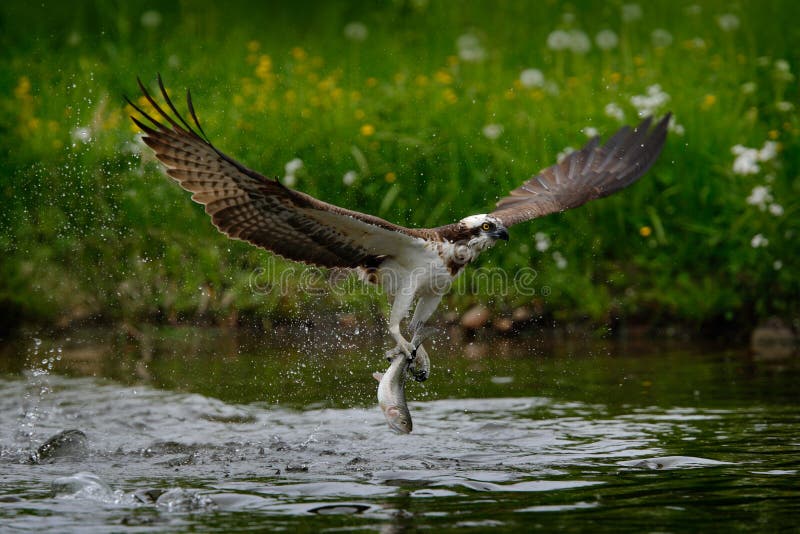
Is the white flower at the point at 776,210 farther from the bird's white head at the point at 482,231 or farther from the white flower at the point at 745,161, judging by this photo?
the bird's white head at the point at 482,231

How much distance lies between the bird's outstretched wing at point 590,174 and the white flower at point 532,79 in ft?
10.5

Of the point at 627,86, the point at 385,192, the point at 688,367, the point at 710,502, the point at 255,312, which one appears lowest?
the point at 710,502

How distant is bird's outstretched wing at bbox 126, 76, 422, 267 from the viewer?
6.38 metres

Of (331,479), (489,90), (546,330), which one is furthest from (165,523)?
(489,90)

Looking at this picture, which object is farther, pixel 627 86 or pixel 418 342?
pixel 627 86

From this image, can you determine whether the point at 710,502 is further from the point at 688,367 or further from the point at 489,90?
the point at 489,90

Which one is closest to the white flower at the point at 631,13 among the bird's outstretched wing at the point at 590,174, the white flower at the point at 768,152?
the white flower at the point at 768,152

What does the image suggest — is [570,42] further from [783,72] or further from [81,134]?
[81,134]

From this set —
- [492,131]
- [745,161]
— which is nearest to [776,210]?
[745,161]

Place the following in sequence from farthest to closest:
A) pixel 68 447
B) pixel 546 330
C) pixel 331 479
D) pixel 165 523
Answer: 1. pixel 546 330
2. pixel 68 447
3. pixel 331 479
4. pixel 165 523

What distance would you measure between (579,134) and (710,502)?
633 cm

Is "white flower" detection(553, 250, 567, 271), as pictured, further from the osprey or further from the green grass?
the osprey

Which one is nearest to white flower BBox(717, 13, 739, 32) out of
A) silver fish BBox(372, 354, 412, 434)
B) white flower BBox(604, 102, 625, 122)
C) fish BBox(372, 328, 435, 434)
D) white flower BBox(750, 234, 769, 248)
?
white flower BBox(604, 102, 625, 122)

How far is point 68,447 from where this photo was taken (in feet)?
22.9
